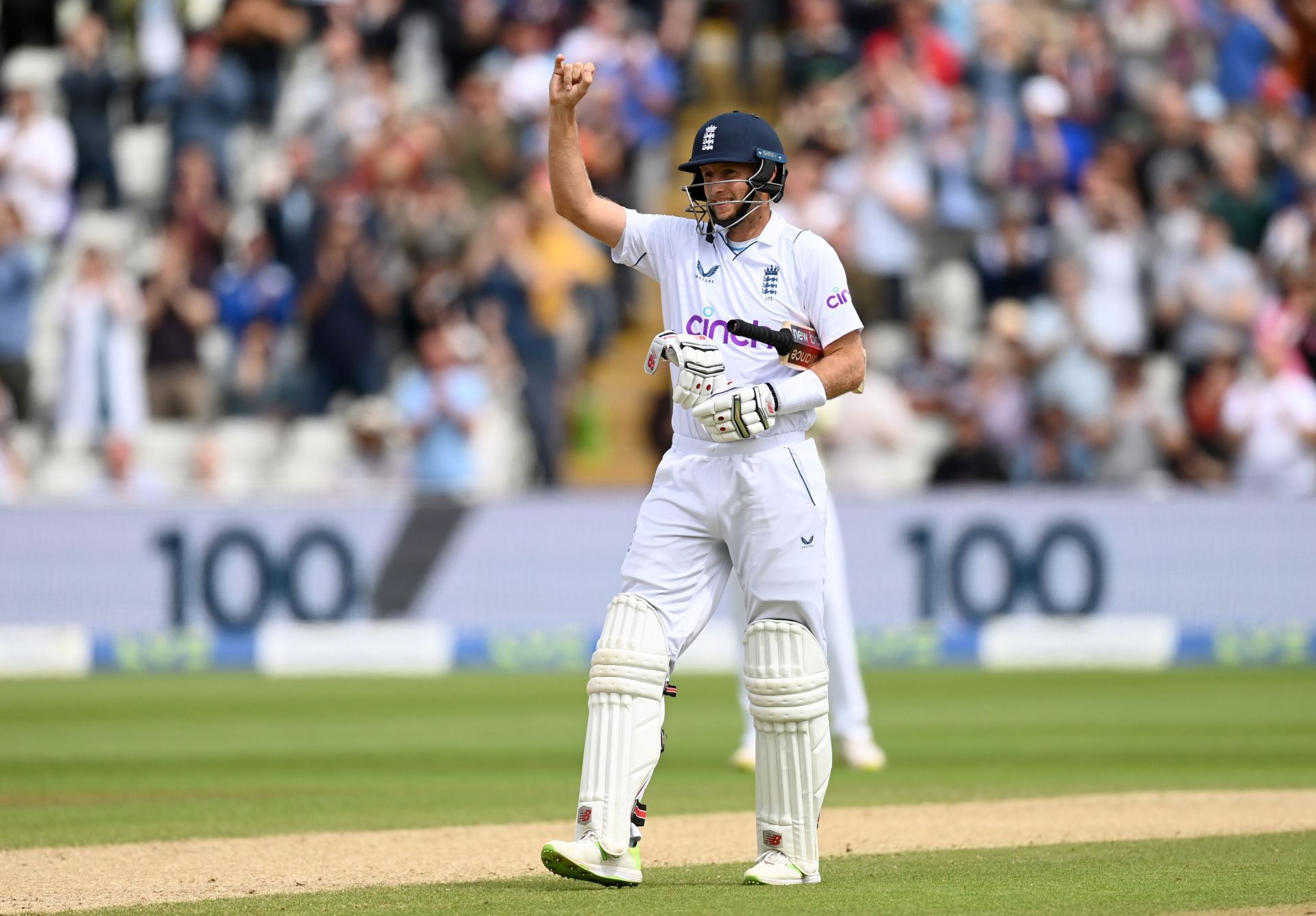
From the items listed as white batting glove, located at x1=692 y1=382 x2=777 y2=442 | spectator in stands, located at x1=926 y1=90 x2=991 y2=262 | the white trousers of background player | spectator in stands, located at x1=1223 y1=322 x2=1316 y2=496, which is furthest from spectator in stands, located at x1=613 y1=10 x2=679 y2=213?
white batting glove, located at x1=692 y1=382 x2=777 y2=442

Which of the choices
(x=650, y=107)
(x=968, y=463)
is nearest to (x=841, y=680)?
(x=968, y=463)

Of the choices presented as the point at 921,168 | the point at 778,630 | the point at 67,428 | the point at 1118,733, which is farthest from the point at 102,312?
the point at 778,630

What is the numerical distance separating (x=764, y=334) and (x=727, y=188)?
50cm

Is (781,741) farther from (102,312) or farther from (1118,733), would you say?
(102,312)

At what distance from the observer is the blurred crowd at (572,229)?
52.6ft

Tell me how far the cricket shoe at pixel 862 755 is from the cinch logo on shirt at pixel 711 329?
3.78 metres

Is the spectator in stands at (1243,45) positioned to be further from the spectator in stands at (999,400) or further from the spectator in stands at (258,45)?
the spectator in stands at (258,45)

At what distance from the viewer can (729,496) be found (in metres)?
6.13

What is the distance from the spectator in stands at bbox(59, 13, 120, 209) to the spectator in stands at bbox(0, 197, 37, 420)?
153 centimetres

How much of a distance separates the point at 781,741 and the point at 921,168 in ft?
40.6

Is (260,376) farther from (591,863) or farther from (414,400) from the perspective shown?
(591,863)

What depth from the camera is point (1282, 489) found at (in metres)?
15.6

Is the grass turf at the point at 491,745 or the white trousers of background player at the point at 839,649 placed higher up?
the white trousers of background player at the point at 839,649

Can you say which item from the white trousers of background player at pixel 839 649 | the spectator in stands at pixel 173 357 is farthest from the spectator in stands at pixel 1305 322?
the spectator in stands at pixel 173 357
